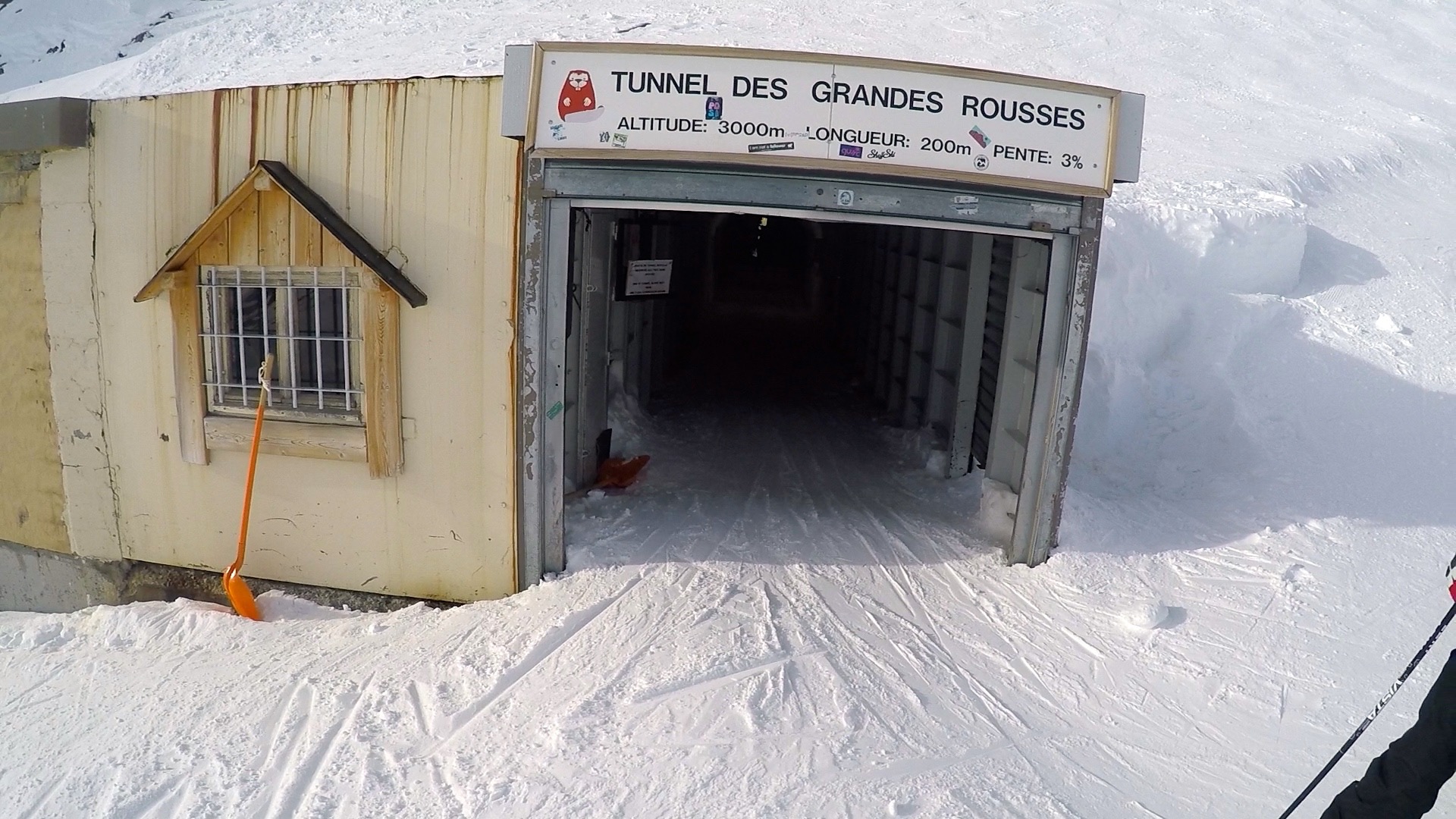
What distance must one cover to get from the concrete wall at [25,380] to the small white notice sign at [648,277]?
4068 millimetres

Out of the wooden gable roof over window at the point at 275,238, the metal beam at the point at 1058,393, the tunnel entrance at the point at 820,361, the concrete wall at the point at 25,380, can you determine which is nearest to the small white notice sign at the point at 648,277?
the tunnel entrance at the point at 820,361

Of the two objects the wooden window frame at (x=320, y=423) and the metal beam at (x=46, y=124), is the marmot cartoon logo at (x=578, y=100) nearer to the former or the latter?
the wooden window frame at (x=320, y=423)

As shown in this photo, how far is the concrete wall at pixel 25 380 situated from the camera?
6180 millimetres

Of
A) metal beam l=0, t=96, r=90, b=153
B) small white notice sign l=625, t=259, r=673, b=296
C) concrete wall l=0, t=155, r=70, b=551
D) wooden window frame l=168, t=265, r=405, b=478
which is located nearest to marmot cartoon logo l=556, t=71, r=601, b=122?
wooden window frame l=168, t=265, r=405, b=478

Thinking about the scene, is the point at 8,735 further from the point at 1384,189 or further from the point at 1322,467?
the point at 1384,189

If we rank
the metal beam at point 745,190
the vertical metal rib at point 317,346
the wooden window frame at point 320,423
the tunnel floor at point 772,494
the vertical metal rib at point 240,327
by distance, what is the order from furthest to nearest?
the tunnel floor at point 772,494 < the vertical metal rib at point 240,327 < the vertical metal rib at point 317,346 < the wooden window frame at point 320,423 < the metal beam at point 745,190

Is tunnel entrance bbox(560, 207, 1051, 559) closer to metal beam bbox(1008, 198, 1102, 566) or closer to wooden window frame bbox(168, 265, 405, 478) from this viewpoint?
metal beam bbox(1008, 198, 1102, 566)

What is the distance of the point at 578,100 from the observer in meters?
5.06

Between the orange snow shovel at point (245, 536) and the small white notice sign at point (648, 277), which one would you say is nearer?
the orange snow shovel at point (245, 536)

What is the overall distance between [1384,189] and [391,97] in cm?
1216

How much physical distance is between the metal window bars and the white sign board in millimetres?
1778

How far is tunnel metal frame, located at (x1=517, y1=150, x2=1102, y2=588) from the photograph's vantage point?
205 inches

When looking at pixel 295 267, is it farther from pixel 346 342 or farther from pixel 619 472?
pixel 619 472

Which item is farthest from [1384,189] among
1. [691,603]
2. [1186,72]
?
[691,603]
